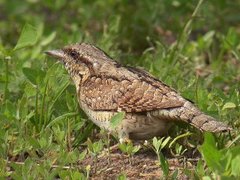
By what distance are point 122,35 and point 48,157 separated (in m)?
3.55

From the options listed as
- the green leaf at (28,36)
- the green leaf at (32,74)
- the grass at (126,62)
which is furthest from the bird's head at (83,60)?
the green leaf at (28,36)

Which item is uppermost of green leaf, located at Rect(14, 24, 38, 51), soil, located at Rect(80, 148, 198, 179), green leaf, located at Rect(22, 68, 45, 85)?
green leaf, located at Rect(14, 24, 38, 51)

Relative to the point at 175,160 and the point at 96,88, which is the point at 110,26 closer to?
the point at 96,88

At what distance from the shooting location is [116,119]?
5121 millimetres

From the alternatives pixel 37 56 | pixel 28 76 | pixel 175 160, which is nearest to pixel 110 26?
pixel 37 56

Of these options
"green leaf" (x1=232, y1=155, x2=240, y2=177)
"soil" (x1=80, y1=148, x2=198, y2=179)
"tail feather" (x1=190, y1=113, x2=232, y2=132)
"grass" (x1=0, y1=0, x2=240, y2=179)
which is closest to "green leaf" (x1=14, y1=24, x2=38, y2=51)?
"grass" (x1=0, y1=0, x2=240, y2=179)

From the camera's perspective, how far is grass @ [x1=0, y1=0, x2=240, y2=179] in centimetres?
491

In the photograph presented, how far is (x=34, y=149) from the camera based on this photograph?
17.1ft

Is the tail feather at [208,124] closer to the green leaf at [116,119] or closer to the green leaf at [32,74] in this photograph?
the green leaf at [116,119]

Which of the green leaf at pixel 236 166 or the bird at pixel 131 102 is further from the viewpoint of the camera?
the bird at pixel 131 102

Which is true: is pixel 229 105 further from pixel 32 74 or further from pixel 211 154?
pixel 32 74

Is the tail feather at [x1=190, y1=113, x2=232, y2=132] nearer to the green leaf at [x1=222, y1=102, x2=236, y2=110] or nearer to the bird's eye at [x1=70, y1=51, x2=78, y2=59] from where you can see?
the green leaf at [x1=222, y1=102, x2=236, y2=110]

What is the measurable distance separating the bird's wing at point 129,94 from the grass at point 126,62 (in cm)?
20

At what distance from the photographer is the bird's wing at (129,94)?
5.21 m
